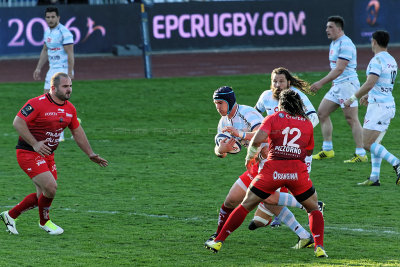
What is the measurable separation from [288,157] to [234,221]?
886 mm

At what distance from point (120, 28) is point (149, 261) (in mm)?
25192

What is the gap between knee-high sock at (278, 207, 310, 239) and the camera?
9.03 metres

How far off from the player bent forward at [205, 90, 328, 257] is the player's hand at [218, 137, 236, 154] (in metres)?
0.53

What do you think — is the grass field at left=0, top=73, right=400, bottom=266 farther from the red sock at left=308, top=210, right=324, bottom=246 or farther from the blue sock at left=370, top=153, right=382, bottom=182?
the blue sock at left=370, top=153, right=382, bottom=182

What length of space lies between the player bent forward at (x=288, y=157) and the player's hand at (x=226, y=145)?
53 cm

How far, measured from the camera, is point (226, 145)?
29.8 feet

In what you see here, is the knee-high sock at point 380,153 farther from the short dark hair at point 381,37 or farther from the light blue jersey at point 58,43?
the light blue jersey at point 58,43

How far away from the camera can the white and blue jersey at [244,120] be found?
9172 mm

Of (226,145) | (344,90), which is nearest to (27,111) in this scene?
(226,145)

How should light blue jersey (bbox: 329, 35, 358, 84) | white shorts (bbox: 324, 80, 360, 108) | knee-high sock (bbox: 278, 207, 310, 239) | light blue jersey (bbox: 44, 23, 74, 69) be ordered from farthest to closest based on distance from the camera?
light blue jersey (bbox: 44, 23, 74, 69)
white shorts (bbox: 324, 80, 360, 108)
light blue jersey (bbox: 329, 35, 358, 84)
knee-high sock (bbox: 278, 207, 310, 239)

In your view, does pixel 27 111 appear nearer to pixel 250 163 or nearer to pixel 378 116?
pixel 250 163

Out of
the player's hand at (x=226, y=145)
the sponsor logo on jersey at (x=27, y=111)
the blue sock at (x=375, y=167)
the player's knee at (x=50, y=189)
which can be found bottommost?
the blue sock at (x=375, y=167)

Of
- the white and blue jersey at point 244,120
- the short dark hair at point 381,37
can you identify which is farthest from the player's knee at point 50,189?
the short dark hair at point 381,37

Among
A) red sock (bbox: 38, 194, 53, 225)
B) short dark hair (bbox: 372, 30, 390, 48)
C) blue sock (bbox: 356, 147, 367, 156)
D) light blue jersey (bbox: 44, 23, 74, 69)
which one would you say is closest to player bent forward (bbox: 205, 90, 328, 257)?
red sock (bbox: 38, 194, 53, 225)
